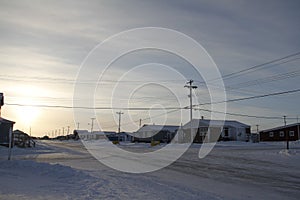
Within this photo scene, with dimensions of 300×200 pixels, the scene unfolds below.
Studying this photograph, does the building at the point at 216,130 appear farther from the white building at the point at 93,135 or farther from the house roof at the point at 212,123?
the white building at the point at 93,135

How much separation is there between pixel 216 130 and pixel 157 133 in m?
23.9

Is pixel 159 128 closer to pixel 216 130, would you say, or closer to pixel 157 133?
pixel 157 133

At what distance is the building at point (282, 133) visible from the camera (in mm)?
69125

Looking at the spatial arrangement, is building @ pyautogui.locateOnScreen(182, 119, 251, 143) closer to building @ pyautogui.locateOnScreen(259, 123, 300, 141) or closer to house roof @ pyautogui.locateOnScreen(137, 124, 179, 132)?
building @ pyautogui.locateOnScreen(259, 123, 300, 141)

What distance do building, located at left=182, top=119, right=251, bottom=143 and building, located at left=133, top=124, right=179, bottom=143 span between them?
13.9 m

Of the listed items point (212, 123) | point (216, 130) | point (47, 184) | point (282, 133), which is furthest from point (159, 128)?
point (47, 184)

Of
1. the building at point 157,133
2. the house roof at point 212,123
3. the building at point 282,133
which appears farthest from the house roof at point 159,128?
the building at point 282,133

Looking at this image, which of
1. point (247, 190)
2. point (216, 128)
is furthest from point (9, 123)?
point (216, 128)

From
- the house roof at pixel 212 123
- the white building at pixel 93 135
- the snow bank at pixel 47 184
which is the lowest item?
the snow bank at pixel 47 184

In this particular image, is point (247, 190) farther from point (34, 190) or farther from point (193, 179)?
point (34, 190)

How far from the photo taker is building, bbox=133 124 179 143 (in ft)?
306

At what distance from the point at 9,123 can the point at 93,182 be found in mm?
36566

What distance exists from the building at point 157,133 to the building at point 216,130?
45.7ft

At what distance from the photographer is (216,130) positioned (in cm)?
7456
